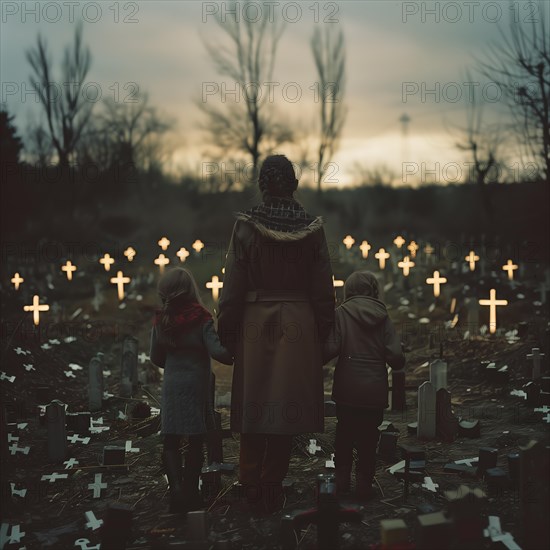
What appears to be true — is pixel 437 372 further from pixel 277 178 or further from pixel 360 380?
pixel 277 178

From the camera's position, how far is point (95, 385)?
25.7 ft

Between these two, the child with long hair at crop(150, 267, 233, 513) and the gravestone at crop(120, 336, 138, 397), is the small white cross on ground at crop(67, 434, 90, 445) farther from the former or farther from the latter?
the child with long hair at crop(150, 267, 233, 513)

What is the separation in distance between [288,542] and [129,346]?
5572 mm

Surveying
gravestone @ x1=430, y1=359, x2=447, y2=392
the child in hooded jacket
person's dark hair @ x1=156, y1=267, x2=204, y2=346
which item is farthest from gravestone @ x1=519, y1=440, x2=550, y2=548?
gravestone @ x1=430, y1=359, x2=447, y2=392

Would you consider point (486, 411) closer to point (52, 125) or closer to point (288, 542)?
point (288, 542)

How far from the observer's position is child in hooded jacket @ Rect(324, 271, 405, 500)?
455cm

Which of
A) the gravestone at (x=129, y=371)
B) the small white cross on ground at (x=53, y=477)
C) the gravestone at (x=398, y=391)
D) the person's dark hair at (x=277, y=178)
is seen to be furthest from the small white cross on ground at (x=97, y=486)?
the gravestone at (x=398, y=391)

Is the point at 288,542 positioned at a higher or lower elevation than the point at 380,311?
lower

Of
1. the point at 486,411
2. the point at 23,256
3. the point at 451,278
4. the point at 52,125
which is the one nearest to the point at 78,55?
the point at 52,125

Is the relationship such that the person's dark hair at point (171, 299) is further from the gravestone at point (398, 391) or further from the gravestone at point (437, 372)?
the gravestone at point (437, 372)

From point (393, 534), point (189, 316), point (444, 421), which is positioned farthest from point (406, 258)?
point (393, 534)

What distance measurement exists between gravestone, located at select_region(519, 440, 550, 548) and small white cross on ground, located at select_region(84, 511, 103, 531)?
2.66 metres

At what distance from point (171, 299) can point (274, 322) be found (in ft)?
2.55

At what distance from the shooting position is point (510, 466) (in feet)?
15.4
